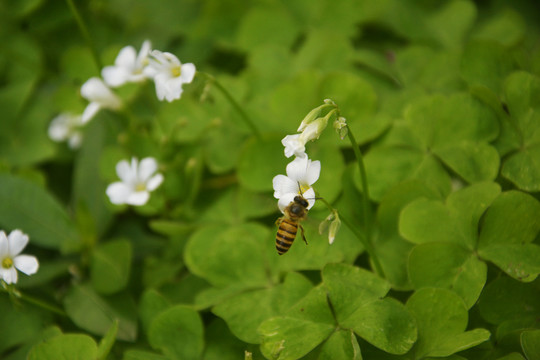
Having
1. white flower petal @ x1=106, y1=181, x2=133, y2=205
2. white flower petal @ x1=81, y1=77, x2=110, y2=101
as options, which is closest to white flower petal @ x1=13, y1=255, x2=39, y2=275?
white flower petal @ x1=106, y1=181, x2=133, y2=205

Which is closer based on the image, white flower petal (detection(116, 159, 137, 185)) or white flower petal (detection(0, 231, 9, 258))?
white flower petal (detection(0, 231, 9, 258))

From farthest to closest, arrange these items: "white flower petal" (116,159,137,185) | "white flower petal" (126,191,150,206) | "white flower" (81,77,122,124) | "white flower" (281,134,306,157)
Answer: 1. "white flower" (81,77,122,124)
2. "white flower petal" (116,159,137,185)
3. "white flower petal" (126,191,150,206)
4. "white flower" (281,134,306,157)

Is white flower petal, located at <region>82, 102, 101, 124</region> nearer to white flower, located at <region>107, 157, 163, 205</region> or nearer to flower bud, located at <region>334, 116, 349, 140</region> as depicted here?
white flower, located at <region>107, 157, 163, 205</region>

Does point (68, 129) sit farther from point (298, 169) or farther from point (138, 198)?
point (298, 169)

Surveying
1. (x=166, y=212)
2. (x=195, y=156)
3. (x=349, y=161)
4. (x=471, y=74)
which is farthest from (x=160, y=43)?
(x=471, y=74)

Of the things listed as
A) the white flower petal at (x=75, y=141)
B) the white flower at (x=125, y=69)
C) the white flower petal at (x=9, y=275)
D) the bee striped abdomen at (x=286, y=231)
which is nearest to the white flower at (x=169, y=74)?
the white flower at (x=125, y=69)

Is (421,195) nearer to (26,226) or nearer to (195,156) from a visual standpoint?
(195,156)

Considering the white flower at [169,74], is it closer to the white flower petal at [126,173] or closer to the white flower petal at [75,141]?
the white flower petal at [126,173]
